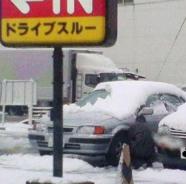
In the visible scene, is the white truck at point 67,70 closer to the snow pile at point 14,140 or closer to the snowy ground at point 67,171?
the snow pile at point 14,140

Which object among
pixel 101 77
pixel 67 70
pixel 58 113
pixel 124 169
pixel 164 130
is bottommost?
pixel 124 169

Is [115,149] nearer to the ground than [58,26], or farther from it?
nearer to the ground

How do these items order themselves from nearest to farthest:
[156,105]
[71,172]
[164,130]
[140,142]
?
1. [164,130]
2. [71,172]
3. [140,142]
4. [156,105]

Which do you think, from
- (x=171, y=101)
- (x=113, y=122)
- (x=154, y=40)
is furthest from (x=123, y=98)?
(x=154, y=40)

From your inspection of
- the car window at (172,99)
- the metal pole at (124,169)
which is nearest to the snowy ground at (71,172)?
the metal pole at (124,169)

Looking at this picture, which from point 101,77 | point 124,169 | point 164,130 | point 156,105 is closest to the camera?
point 124,169

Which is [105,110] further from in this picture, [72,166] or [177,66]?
[177,66]

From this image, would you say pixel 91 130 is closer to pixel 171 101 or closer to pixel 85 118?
pixel 85 118

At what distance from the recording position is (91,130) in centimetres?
1227

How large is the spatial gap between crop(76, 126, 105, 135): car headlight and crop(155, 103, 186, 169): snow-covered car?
5.57 ft

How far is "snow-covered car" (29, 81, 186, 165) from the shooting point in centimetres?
1225

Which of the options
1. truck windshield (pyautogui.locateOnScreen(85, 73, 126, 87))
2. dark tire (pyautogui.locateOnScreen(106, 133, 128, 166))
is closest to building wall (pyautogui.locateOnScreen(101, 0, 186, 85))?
truck windshield (pyautogui.locateOnScreen(85, 73, 126, 87))

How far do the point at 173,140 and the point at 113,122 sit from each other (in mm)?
2387

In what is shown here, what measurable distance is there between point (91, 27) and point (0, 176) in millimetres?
5472
